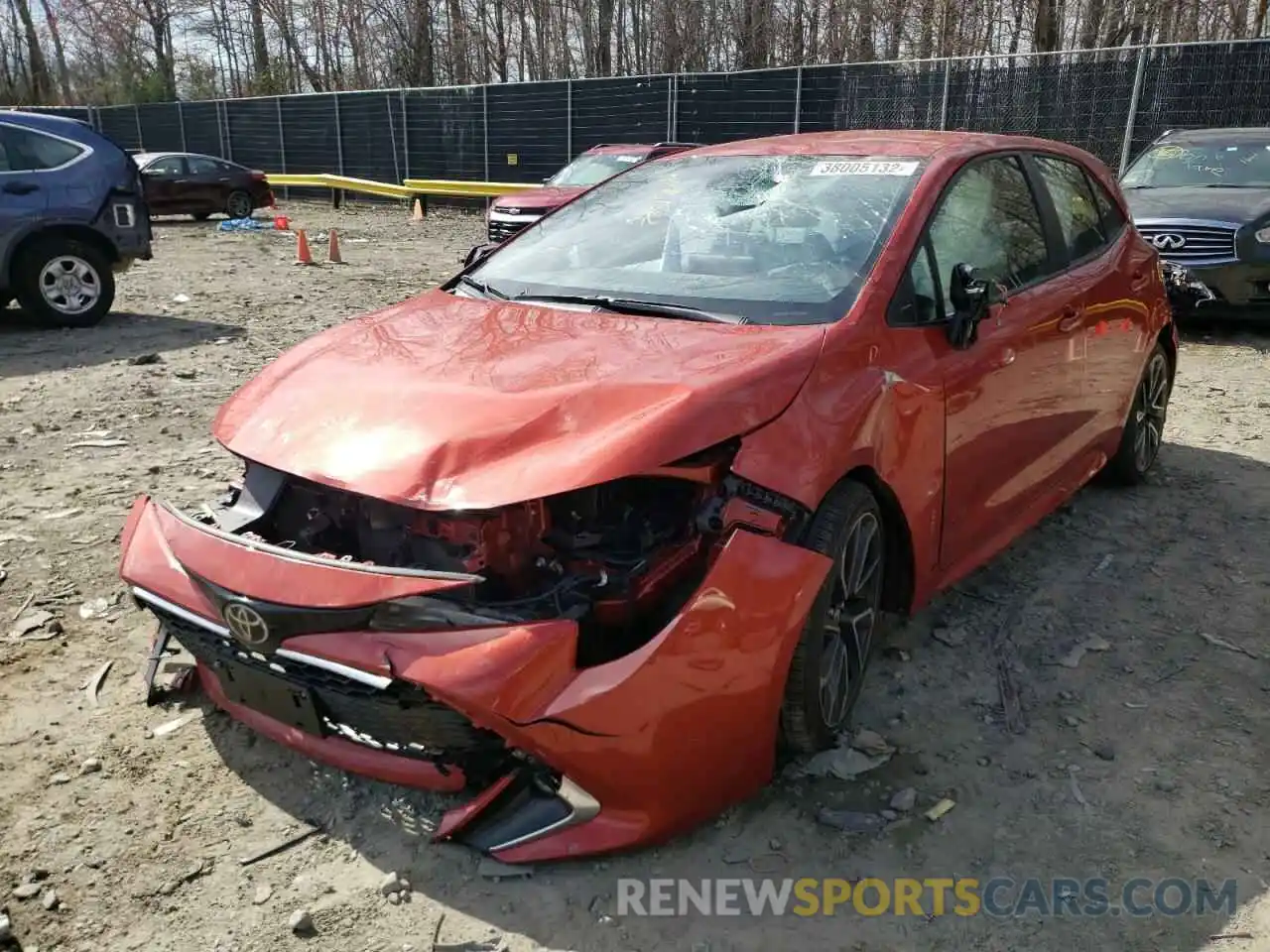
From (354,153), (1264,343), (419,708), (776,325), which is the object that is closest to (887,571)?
(776,325)

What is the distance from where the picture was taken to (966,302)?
325 centimetres

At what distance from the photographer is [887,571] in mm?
3199

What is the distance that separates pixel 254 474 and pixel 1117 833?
8.00 ft

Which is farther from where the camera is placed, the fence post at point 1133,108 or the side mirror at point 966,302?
the fence post at point 1133,108

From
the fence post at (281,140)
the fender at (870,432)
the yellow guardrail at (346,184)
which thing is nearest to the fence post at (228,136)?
the fence post at (281,140)

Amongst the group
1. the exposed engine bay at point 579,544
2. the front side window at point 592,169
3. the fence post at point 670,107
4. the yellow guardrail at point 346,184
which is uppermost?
the fence post at point 670,107

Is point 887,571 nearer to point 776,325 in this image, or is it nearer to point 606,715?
point 776,325

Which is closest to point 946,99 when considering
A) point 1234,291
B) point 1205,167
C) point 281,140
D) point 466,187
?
point 1205,167

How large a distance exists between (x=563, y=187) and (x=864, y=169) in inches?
441

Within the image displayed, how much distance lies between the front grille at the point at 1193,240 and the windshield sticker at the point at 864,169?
19.2 ft

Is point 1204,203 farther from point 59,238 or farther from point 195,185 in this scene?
point 195,185

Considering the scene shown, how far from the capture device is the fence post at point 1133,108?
14.7 meters

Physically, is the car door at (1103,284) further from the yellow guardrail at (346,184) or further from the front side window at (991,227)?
the yellow guardrail at (346,184)
